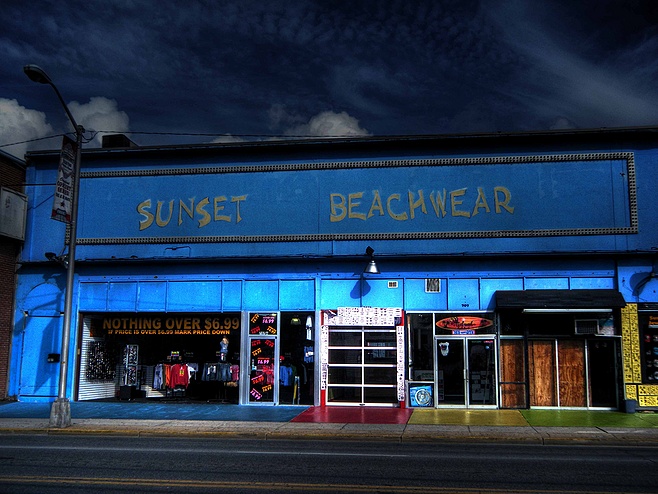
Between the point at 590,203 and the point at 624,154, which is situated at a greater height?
the point at 624,154

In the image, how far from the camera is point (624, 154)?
21.5m

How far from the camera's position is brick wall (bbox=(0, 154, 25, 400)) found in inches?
924

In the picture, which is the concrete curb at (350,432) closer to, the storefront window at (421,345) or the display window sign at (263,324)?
the storefront window at (421,345)

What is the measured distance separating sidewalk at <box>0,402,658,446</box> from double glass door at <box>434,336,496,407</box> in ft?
2.16

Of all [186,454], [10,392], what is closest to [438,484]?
[186,454]

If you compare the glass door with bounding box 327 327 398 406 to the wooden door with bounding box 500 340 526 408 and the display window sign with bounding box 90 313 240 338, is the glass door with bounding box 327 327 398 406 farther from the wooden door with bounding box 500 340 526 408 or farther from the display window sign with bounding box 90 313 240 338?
the display window sign with bounding box 90 313 240 338

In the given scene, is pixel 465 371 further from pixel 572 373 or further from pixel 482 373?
pixel 572 373

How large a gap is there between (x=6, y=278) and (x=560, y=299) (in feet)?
61.2

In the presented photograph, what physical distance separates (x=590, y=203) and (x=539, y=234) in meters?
1.88

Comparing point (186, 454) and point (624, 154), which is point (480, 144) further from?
point (186, 454)

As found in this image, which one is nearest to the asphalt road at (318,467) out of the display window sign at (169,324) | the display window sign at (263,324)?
the display window sign at (263,324)

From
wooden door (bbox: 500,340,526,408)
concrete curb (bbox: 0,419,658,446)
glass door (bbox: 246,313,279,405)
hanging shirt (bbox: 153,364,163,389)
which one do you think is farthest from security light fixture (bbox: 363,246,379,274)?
hanging shirt (bbox: 153,364,163,389)

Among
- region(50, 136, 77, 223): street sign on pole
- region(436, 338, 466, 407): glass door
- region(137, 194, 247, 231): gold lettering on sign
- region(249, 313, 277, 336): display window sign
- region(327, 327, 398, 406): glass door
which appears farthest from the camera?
region(137, 194, 247, 231): gold lettering on sign

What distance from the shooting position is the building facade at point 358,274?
2108cm
